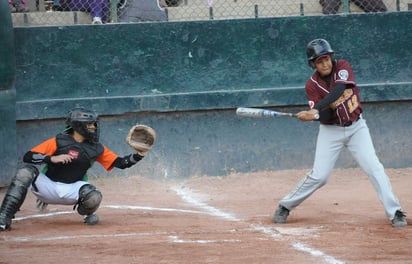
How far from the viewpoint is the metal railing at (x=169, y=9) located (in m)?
10.7

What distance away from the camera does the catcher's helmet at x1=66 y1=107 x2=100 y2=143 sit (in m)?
7.74

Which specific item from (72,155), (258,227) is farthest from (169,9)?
(258,227)

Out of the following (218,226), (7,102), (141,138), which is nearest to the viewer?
(218,226)

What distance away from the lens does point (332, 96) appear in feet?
23.8

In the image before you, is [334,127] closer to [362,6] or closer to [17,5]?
[362,6]

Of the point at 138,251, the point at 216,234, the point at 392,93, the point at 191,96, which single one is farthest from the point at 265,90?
the point at 138,251

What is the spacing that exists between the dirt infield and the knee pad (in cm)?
18

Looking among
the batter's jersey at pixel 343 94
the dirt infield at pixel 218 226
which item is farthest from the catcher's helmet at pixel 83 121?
the batter's jersey at pixel 343 94

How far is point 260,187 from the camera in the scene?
1020 centimetres

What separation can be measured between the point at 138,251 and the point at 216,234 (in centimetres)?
96

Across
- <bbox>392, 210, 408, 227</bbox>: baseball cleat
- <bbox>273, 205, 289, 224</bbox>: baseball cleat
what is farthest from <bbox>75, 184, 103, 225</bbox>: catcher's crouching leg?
<bbox>392, 210, 408, 227</bbox>: baseball cleat

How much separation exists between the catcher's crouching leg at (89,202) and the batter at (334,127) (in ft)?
5.32

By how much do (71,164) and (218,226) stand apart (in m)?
1.50

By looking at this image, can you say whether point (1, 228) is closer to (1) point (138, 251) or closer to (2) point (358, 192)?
(1) point (138, 251)
